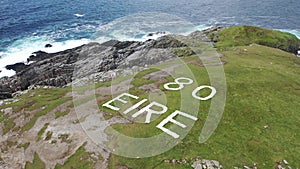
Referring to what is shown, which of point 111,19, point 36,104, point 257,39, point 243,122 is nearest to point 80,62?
point 36,104

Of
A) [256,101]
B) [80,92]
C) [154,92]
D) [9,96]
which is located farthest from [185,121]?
[9,96]

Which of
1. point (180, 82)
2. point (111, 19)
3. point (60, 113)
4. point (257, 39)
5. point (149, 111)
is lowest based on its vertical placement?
point (111, 19)

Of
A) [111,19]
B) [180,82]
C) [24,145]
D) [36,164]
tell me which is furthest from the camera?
[111,19]

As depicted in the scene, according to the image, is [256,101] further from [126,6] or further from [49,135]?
[126,6]

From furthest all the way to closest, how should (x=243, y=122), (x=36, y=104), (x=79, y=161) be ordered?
(x=36, y=104), (x=243, y=122), (x=79, y=161)

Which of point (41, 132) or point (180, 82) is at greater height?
point (180, 82)

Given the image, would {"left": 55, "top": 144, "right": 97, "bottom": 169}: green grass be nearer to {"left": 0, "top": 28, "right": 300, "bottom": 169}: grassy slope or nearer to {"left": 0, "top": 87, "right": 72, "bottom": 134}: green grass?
{"left": 0, "top": 28, "right": 300, "bottom": 169}: grassy slope

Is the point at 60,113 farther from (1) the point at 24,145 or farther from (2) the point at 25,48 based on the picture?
(2) the point at 25,48
